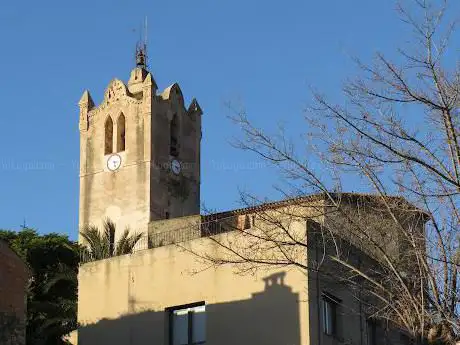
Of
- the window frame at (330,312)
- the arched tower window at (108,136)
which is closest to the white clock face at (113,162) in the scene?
the arched tower window at (108,136)

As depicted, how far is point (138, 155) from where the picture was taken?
66375 mm

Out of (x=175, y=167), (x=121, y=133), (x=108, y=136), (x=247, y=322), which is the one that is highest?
(x=121, y=133)

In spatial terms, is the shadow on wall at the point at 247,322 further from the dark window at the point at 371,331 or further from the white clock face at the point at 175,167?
the white clock face at the point at 175,167

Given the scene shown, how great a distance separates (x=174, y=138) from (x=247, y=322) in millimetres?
43489

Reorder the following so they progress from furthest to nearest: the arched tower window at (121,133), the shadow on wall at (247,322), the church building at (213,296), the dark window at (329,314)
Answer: the arched tower window at (121,133) → the dark window at (329,314) → the shadow on wall at (247,322) → the church building at (213,296)

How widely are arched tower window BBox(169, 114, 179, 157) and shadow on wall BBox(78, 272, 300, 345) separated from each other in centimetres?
4020

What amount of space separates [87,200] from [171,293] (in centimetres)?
3861

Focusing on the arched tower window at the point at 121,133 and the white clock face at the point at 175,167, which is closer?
the arched tower window at the point at 121,133

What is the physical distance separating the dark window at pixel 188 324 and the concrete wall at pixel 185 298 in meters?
0.21

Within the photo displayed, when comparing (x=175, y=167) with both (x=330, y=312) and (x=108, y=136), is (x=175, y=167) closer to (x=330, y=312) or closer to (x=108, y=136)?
(x=108, y=136)

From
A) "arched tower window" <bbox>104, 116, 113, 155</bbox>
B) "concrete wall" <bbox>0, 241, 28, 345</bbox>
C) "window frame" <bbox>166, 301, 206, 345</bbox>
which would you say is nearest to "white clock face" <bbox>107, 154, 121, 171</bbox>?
"arched tower window" <bbox>104, 116, 113, 155</bbox>

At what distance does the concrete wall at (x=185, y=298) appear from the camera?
26766 millimetres

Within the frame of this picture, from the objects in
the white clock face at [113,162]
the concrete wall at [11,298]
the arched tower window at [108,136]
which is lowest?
the concrete wall at [11,298]

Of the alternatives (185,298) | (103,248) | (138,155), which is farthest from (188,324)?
(138,155)
